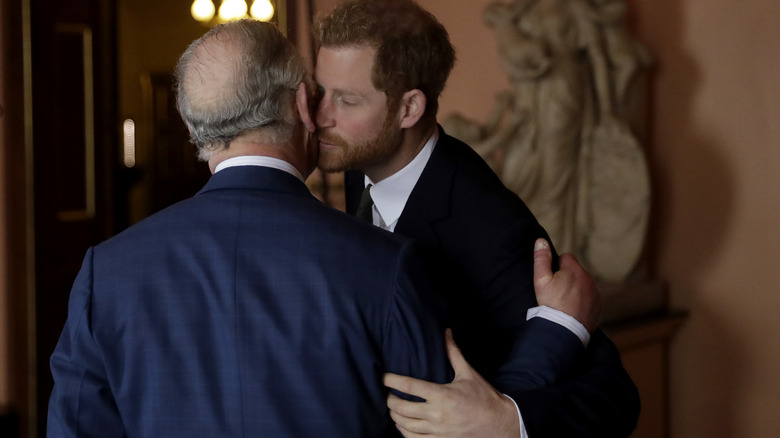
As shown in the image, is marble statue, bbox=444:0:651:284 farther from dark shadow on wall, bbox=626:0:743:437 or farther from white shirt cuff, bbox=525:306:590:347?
white shirt cuff, bbox=525:306:590:347

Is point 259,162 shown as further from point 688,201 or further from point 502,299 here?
point 688,201

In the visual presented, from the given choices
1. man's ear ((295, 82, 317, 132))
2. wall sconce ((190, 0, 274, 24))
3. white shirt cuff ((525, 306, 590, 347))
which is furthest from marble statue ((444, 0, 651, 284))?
man's ear ((295, 82, 317, 132))

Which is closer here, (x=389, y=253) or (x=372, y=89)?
(x=389, y=253)

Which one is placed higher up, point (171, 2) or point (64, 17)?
point (171, 2)

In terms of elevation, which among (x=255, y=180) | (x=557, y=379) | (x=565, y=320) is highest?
(x=255, y=180)

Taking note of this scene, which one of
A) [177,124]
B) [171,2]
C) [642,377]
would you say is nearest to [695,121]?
[642,377]

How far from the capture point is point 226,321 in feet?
4.61

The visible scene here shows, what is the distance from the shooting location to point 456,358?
4.90 feet

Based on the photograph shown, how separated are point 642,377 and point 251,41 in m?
4.14

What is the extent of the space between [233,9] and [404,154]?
11.3ft

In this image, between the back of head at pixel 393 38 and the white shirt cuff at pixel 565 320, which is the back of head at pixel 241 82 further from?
the white shirt cuff at pixel 565 320

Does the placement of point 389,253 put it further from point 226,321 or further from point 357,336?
point 226,321

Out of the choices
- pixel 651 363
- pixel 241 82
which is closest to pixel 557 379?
pixel 241 82

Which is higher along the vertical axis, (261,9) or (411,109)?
(261,9)
